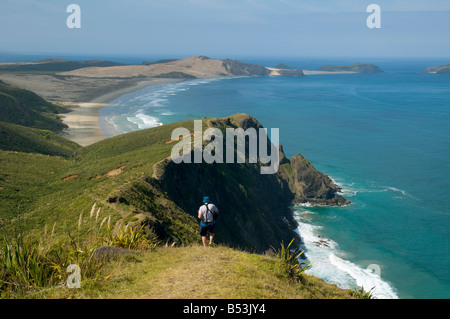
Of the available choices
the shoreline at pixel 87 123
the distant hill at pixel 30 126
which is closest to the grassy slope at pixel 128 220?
the distant hill at pixel 30 126

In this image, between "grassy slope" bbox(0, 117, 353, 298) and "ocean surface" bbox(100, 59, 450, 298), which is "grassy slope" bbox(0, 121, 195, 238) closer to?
"grassy slope" bbox(0, 117, 353, 298)

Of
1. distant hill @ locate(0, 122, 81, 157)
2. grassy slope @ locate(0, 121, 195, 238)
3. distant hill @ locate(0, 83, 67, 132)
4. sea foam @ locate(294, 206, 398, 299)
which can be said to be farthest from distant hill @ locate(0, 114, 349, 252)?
distant hill @ locate(0, 83, 67, 132)

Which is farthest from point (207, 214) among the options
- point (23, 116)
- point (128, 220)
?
point (23, 116)

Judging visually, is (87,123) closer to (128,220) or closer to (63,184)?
(63,184)

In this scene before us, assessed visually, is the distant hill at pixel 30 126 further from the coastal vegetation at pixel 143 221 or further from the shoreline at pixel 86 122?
the shoreline at pixel 86 122

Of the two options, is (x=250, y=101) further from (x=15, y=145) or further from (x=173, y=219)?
(x=173, y=219)
